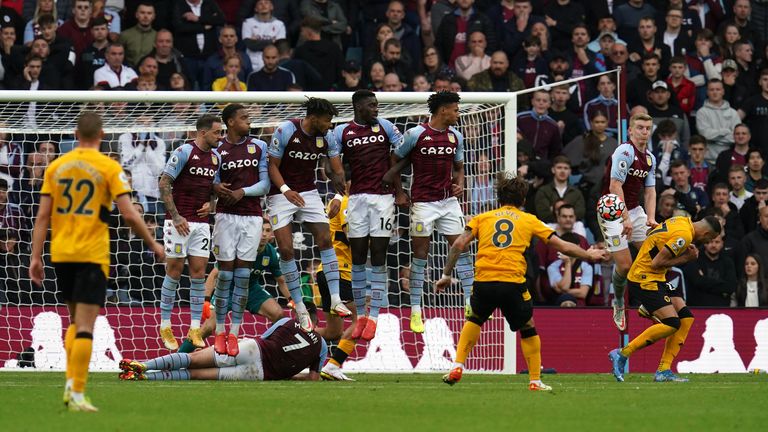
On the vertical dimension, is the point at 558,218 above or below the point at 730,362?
above

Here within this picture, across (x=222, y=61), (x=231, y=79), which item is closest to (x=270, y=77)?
(x=231, y=79)

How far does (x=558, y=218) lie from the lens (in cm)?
1895

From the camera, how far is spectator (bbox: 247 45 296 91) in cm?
2059

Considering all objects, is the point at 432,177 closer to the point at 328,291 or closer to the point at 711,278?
the point at 328,291

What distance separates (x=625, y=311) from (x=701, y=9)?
10.3 m

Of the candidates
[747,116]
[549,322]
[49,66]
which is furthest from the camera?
[747,116]

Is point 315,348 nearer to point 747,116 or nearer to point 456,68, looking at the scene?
point 456,68

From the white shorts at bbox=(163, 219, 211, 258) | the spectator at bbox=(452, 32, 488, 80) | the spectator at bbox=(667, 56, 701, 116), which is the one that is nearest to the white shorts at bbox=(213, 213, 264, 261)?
the white shorts at bbox=(163, 219, 211, 258)

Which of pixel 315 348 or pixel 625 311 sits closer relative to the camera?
pixel 315 348

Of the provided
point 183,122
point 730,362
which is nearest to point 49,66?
point 183,122

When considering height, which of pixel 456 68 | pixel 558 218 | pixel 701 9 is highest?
pixel 701 9

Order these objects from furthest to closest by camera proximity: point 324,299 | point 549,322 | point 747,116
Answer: point 747,116 → point 549,322 → point 324,299

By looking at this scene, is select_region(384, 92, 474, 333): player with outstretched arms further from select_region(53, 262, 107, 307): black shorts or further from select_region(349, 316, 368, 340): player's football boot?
select_region(53, 262, 107, 307): black shorts

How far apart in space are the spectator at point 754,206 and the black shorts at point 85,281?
13743mm
